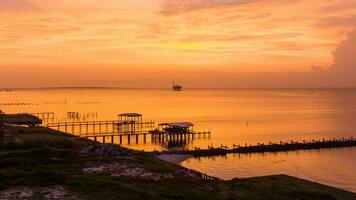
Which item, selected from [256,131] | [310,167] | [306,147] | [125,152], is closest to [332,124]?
[256,131]

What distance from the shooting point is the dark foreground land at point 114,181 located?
27.0m

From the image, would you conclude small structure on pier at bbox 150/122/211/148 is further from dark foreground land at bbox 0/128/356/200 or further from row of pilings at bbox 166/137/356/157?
dark foreground land at bbox 0/128/356/200

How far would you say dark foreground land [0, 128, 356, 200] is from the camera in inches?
Result: 1062

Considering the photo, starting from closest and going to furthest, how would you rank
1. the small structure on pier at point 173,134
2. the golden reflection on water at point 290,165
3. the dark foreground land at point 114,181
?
the dark foreground land at point 114,181 → the golden reflection on water at point 290,165 → the small structure on pier at point 173,134

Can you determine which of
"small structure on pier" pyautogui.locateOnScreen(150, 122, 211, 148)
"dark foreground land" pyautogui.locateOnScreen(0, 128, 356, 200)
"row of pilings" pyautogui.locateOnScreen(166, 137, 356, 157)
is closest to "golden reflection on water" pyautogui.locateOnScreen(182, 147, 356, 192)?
"row of pilings" pyautogui.locateOnScreen(166, 137, 356, 157)

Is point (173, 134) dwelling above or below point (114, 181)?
below

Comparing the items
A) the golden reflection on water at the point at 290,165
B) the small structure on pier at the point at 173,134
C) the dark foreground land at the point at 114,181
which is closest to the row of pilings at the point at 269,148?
the golden reflection on water at the point at 290,165

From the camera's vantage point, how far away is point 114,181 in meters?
29.5

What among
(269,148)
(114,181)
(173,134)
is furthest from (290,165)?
(114,181)

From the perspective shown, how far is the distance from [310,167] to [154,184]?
44770mm

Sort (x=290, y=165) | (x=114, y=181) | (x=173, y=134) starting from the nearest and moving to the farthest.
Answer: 1. (x=114, y=181)
2. (x=290, y=165)
3. (x=173, y=134)

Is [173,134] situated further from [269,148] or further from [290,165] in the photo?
[290,165]

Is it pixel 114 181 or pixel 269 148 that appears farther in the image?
pixel 269 148

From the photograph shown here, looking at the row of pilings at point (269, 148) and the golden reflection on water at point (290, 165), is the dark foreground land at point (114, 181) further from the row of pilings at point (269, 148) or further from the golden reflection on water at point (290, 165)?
the row of pilings at point (269, 148)
